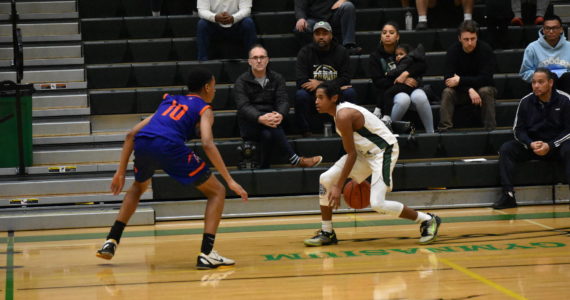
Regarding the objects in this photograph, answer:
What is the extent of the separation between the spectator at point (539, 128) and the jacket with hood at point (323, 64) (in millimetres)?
1791

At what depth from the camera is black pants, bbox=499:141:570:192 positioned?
26.8ft

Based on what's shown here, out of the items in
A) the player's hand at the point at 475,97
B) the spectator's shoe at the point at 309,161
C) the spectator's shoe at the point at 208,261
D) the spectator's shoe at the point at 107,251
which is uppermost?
the player's hand at the point at 475,97

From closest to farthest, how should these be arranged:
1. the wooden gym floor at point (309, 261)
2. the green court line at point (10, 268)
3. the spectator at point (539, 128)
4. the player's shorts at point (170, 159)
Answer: the wooden gym floor at point (309, 261) < the green court line at point (10, 268) < the player's shorts at point (170, 159) < the spectator at point (539, 128)

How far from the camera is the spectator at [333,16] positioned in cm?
957

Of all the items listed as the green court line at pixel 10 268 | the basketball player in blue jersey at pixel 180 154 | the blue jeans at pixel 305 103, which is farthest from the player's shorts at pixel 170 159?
the blue jeans at pixel 305 103

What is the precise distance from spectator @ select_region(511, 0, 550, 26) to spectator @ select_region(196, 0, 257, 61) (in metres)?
3.24

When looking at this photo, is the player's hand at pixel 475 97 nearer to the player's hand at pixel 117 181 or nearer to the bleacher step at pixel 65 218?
the bleacher step at pixel 65 218

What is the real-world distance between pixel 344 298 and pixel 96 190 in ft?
13.2

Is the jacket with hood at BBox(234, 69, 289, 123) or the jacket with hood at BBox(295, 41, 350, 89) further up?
the jacket with hood at BBox(295, 41, 350, 89)

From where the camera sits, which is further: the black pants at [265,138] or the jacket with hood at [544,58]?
the jacket with hood at [544,58]

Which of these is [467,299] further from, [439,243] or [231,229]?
[231,229]

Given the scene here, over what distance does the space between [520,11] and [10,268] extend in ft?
22.8

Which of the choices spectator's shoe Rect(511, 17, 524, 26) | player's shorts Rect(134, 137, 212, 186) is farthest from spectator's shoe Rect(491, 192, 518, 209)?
player's shorts Rect(134, 137, 212, 186)

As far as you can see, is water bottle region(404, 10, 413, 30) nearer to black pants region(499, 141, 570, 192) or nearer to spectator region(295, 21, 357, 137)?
spectator region(295, 21, 357, 137)
